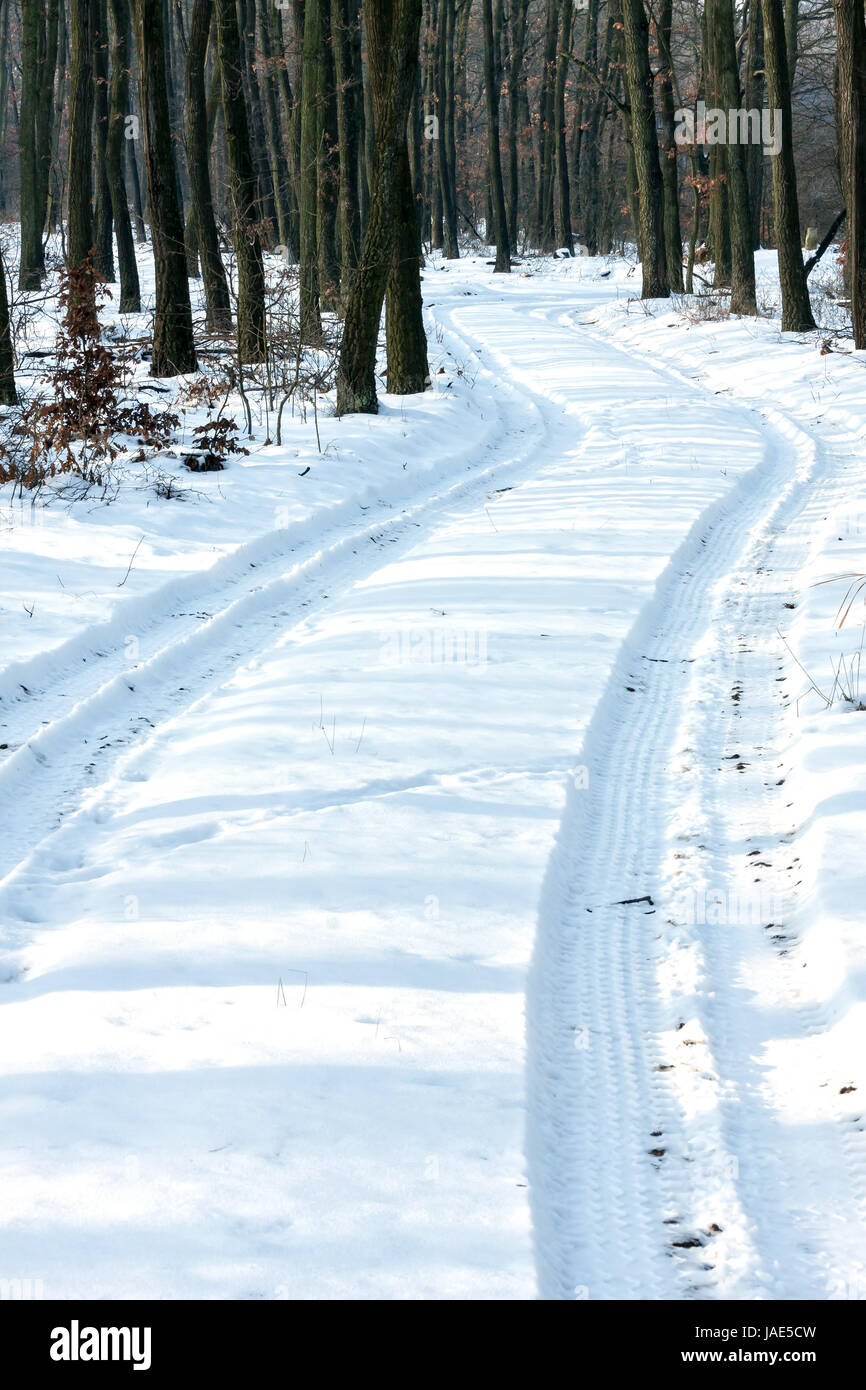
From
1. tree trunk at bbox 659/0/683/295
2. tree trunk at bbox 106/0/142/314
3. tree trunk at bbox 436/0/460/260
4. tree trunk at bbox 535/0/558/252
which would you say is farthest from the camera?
tree trunk at bbox 436/0/460/260

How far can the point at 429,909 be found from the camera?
407 centimetres

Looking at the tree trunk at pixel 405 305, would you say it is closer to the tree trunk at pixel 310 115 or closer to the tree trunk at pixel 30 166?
the tree trunk at pixel 310 115

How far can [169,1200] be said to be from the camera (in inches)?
111

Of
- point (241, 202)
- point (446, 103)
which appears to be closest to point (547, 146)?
point (446, 103)

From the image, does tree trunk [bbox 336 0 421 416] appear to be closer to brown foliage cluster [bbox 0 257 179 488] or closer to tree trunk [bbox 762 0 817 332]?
brown foliage cluster [bbox 0 257 179 488]

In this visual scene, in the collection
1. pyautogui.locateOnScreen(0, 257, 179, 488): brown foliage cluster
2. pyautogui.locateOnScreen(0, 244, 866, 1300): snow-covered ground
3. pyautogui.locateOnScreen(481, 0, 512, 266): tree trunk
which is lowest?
pyautogui.locateOnScreen(0, 244, 866, 1300): snow-covered ground

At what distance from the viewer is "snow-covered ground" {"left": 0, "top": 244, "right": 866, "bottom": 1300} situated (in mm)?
2787

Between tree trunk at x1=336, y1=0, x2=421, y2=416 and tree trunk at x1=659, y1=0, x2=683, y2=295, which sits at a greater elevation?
tree trunk at x1=659, y1=0, x2=683, y2=295

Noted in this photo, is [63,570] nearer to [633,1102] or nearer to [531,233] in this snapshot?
[633,1102]

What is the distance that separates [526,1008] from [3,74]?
55.3 metres

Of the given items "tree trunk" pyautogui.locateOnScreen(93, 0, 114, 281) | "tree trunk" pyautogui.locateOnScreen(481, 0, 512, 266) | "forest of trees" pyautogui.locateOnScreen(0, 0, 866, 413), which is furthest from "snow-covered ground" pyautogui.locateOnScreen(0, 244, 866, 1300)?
"tree trunk" pyautogui.locateOnScreen(481, 0, 512, 266)

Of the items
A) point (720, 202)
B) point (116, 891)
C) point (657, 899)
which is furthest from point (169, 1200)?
point (720, 202)

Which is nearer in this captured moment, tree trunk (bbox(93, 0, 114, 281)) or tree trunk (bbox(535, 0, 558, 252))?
tree trunk (bbox(93, 0, 114, 281))

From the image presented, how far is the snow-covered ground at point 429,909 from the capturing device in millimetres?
2787
